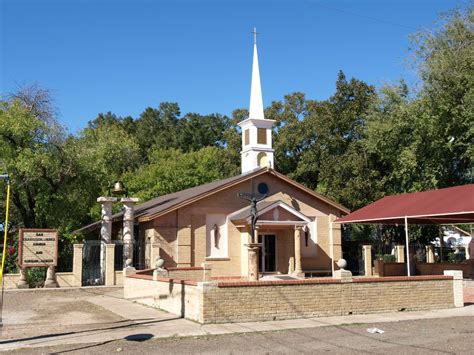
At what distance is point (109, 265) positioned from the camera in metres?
26.2

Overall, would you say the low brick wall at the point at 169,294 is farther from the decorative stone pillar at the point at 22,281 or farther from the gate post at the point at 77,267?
the decorative stone pillar at the point at 22,281

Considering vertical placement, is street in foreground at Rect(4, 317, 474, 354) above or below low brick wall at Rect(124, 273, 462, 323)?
below

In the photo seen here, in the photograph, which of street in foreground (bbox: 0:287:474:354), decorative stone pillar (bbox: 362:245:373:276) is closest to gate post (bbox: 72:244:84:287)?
street in foreground (bbox: 0:287:474:354)

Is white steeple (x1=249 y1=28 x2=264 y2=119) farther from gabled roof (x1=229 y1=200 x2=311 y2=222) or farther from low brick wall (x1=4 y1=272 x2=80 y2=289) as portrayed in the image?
low brick wall (x1=4 y1=272 x2=80 y2=289)

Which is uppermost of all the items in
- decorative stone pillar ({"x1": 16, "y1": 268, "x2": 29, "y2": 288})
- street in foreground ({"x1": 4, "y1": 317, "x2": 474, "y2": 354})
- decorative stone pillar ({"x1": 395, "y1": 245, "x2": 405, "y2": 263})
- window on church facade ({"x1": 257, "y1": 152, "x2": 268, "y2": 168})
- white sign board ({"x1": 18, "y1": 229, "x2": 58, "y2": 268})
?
window on church facade ({"x1": 257, "y1": 152, "x2": 268, "y2": 168})

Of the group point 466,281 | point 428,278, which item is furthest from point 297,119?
point 428,278

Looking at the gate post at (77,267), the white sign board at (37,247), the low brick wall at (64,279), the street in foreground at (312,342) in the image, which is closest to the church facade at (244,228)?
the gate post at (77,267)

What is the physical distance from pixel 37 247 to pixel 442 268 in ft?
63.3

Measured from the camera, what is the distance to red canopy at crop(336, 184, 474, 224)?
2152cm

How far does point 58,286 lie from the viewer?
25.3 metres

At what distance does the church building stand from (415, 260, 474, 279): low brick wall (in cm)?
514

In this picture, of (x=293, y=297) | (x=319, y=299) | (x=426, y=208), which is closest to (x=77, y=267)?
(x=293, y=297)

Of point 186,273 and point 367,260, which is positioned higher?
point 367,260

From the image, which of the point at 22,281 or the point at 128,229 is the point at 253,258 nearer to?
the point at 128,229
